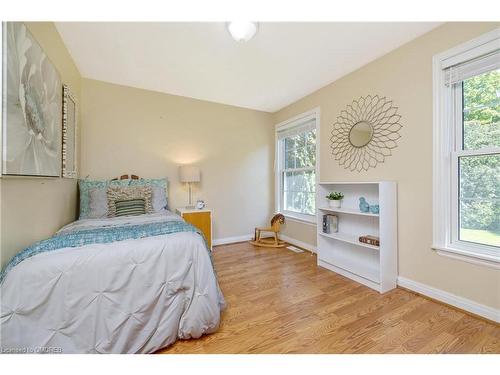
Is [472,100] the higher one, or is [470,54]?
[470,54]

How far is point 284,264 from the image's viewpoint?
2.68m

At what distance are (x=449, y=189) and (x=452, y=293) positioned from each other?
2.87 feet

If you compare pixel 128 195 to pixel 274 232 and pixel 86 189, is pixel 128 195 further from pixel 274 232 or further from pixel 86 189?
pixel 274 232

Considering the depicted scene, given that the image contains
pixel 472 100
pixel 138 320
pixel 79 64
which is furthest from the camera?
pixel 79 64

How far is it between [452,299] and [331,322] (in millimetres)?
1090

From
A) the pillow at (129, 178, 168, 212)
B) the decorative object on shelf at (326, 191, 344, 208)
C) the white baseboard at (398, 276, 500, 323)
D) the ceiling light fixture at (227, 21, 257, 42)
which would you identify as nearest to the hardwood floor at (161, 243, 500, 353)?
the white baseboard at (398, 276, 500, 323)

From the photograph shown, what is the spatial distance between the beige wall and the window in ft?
3.36

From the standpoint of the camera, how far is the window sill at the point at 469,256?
4.99 ft

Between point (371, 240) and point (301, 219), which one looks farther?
point (301, 219)

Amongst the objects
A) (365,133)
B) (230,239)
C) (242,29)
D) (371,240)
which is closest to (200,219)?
(230,239)

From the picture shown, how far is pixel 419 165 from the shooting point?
194 cm

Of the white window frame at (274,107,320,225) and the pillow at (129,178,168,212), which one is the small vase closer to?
the white window frame at (274,107,320,225)
